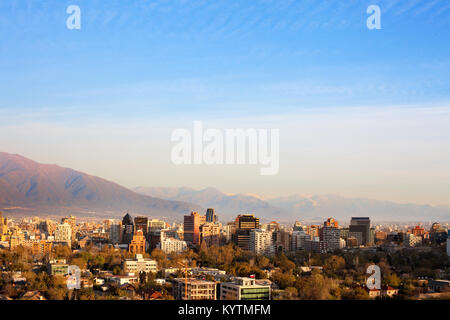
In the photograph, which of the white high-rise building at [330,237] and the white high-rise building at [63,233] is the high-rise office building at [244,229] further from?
the white high-rise building at [63,233]

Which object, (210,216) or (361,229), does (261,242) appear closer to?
(361,229)

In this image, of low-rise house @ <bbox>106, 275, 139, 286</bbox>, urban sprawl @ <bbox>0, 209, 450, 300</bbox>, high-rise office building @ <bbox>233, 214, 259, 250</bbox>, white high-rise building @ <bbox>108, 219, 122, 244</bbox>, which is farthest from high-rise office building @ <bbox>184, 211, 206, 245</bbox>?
low-rise house @ <bbox>106, 275, 139, 286</bbox>

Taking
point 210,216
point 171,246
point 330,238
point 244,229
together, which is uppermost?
point 210,216

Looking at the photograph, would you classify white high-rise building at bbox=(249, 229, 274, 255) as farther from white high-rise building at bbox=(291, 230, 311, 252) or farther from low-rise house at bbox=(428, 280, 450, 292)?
low-rise house at bbox=(428, 280, 450, 292)

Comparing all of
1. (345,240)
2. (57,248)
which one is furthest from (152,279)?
(345,240)

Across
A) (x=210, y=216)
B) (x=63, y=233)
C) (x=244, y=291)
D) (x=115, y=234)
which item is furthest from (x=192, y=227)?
(x=244, y=291)
